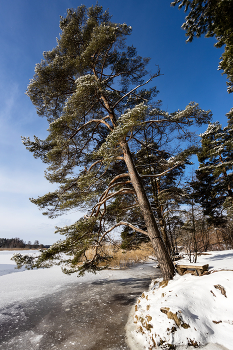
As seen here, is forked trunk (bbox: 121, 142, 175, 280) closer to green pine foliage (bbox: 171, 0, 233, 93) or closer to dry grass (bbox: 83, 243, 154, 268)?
green pine foliage (bbox: 171, 0, 233, 93)

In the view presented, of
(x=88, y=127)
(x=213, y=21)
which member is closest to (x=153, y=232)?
(x=88, y=127)

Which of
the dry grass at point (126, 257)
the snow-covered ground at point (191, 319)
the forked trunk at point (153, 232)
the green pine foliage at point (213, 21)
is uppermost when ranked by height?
the green pine foliage at point (213, 21)

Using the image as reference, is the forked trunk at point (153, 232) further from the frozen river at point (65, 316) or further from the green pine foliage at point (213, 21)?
the green pine foliage at point (213, 21)

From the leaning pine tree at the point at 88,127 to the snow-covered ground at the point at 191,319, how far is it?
4.62ft

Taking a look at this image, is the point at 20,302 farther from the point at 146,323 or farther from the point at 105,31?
the point at 105,31

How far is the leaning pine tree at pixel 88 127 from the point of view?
198 inches

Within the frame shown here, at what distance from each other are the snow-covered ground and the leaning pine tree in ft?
4.62

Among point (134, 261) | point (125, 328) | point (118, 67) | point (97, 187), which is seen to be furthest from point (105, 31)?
point (134, 261)

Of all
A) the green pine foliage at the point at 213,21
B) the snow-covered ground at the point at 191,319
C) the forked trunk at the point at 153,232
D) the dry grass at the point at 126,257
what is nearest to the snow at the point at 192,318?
the snow-covered ground at the point at 191,319

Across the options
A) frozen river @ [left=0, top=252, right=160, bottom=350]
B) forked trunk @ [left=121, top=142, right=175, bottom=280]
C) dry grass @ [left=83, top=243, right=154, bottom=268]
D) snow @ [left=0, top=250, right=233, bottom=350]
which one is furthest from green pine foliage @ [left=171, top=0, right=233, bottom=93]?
dry grass @ [left=83, top=243, right=154, bottom=268]

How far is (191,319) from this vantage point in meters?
2.87

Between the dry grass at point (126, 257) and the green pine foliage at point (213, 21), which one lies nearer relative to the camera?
the green pine foliage at point (213, 21)

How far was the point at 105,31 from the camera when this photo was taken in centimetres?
541

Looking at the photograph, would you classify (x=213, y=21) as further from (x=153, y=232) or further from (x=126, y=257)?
(x=126, y=257)
